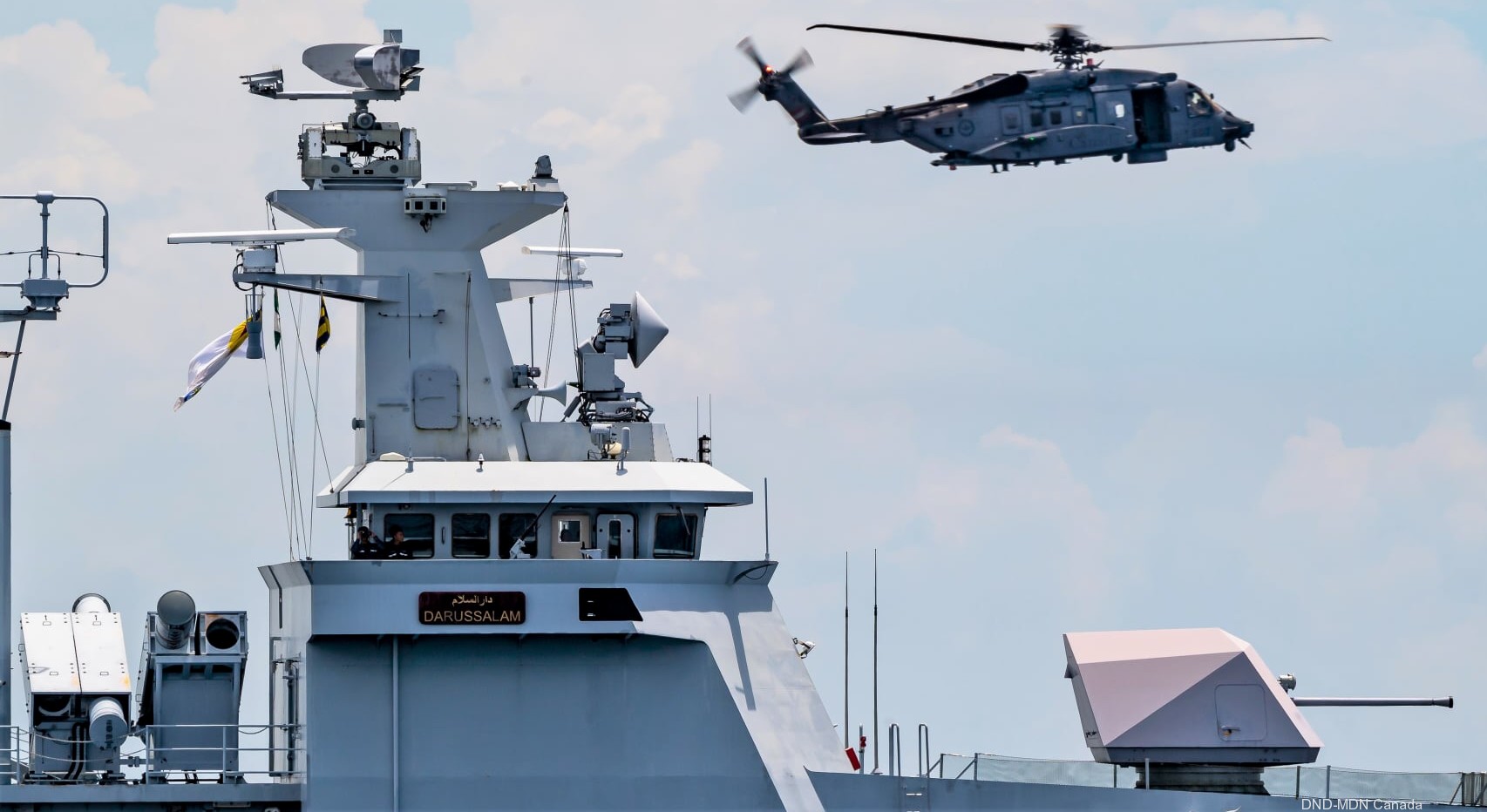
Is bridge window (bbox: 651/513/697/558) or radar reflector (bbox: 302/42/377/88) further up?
radar reflector (bbox: 302/42/377/88)

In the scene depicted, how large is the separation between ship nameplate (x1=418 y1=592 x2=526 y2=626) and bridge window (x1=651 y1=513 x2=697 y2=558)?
8.17ft

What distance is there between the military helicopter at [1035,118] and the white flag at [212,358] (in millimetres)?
15184

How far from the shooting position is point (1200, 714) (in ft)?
88.2

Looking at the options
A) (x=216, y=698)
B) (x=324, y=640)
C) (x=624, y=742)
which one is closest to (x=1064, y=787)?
(x=624, y=742)

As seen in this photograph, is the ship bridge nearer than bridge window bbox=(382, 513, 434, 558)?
Yes

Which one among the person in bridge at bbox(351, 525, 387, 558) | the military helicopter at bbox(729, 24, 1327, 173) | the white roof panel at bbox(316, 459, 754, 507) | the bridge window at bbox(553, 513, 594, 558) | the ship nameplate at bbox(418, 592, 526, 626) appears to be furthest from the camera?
the military helicopter at bbox(729, 24, 1327, 173)

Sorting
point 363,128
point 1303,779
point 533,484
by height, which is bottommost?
point 1303,779

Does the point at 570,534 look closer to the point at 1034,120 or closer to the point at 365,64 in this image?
the point at 365,64

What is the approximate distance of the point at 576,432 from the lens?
29484 mm

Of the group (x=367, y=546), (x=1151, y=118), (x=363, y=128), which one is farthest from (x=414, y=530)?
(x=1151, y=118)

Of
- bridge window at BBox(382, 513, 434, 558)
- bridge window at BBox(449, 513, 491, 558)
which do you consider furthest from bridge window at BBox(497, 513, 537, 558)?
bridge window at BBox(382, 513, 434, 558)

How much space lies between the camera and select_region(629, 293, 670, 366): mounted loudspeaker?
2962 centimetres

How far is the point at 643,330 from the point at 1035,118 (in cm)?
1586

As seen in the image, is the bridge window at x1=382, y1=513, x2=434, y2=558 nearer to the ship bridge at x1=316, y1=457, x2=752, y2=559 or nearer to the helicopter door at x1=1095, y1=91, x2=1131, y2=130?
the ship bridge at x1=316, y1=457, x2=752, y2=559
